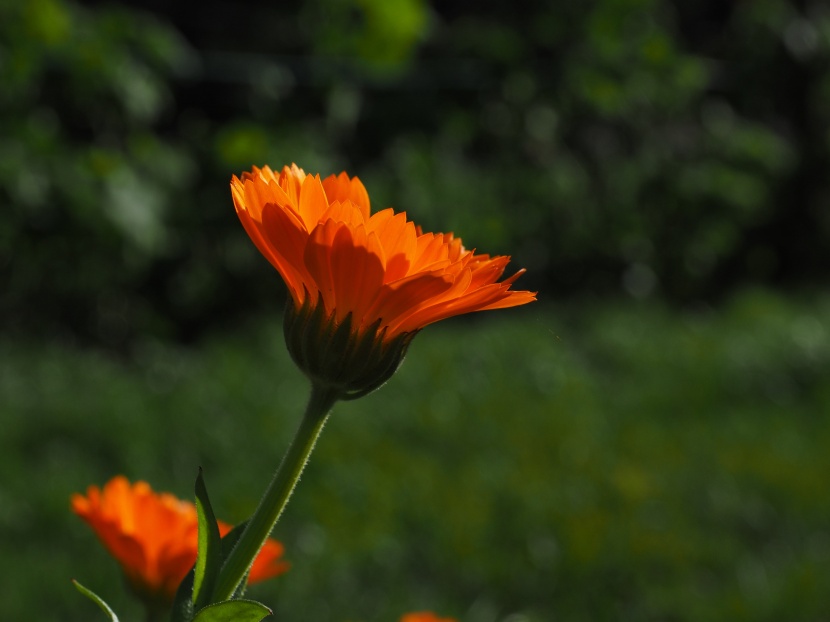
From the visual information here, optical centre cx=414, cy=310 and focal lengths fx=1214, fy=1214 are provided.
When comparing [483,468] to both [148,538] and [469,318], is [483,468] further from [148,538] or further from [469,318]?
[148,538]

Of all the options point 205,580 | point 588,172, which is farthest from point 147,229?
point 205,580

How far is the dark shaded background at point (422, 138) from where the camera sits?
2.59 metres

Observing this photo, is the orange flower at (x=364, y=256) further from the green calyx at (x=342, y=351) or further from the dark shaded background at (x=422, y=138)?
the dark shaded background at (x=422, y=138)

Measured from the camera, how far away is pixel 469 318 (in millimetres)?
3377

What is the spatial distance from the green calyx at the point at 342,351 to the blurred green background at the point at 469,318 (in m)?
1.24

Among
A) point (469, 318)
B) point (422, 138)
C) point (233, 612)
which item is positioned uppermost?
point (422, 138)

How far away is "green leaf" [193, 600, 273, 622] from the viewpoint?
1.13ft

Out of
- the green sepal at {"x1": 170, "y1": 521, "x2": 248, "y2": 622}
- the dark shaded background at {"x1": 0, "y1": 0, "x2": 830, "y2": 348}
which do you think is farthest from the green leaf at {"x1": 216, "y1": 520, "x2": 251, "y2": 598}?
the dark shaded background at {"x1": 0, "y1": 0, "x2": 830, "y2": 348}

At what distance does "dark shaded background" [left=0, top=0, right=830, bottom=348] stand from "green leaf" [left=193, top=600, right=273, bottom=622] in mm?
2182

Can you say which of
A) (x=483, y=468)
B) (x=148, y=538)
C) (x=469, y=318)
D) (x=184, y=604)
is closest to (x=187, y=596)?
(x=184, y=604)

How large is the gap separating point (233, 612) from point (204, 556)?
2 cm

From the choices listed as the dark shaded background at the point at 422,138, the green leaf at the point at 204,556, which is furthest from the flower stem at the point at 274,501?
the dark shaded background at the point at 422,138

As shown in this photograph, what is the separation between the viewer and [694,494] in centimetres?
215

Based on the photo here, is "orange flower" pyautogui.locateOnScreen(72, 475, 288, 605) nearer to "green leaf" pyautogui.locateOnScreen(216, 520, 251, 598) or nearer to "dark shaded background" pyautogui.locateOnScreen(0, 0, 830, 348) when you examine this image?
"green leaf" pyautogui.locateOnScreen(216, 520, 251, 598)
